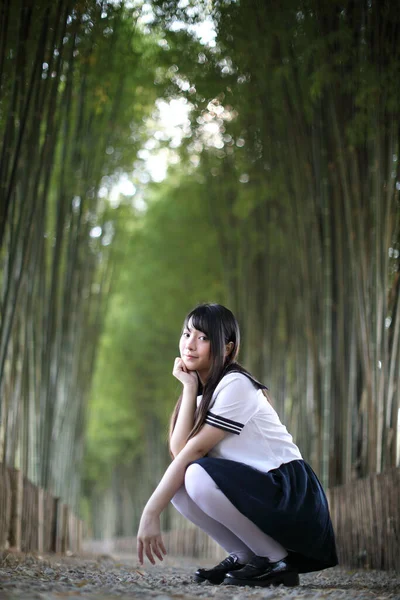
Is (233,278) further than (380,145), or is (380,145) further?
(233,278)

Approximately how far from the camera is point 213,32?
12.3 ft

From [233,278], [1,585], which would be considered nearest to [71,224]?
[233,278]

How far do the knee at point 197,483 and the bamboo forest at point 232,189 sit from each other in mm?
992

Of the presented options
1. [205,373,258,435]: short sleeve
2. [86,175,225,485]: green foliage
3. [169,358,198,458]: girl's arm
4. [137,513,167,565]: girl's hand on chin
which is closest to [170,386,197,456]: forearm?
[169,358,198,458]: girl's arm

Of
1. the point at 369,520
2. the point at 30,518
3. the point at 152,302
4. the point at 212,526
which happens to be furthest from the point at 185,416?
the point at 152,302

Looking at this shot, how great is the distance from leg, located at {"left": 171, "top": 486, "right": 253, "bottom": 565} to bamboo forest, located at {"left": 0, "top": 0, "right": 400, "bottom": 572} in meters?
0.81

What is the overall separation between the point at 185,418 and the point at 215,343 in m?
0.24

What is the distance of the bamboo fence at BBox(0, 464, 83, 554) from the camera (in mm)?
3336

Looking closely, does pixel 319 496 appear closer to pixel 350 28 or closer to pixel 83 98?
pixel 350 28

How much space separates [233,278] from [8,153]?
325 centimetres

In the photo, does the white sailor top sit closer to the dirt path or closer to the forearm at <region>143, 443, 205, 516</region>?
the forearm at <region>143, 443, 205, 516</region>

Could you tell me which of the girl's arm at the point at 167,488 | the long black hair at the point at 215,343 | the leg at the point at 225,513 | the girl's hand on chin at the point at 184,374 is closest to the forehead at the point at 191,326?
the long black hair at the point at 215,343

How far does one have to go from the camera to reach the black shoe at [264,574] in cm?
206

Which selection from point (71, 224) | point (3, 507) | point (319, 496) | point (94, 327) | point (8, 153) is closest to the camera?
point (319, 496)
